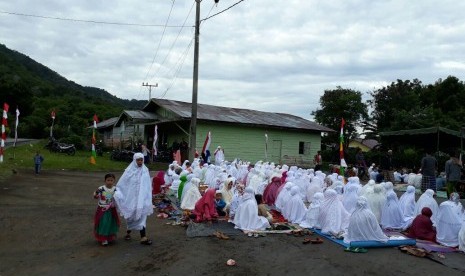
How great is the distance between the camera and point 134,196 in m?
7.97

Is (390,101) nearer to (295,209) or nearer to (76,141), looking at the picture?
(76,141)

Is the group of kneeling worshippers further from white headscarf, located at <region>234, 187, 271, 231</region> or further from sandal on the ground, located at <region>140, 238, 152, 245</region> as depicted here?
sandal on the ground, located at <region>140, 238, 152, 245</region>

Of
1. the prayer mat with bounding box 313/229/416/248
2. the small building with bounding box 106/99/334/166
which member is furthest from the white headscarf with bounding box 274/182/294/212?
the small building with bounding box 106/99/334/166

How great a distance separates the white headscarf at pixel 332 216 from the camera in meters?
9.29

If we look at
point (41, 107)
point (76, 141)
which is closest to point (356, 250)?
point (76, 141)

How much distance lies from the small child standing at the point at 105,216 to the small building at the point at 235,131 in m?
17.8

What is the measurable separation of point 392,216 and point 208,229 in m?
4.53

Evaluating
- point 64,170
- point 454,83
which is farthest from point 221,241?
point 454,83

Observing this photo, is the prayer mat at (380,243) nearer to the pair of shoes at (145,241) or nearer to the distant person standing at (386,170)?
the pair of shoes at (145,241)

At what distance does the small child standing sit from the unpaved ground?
0.23 metres

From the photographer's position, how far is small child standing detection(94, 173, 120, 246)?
7879 mm

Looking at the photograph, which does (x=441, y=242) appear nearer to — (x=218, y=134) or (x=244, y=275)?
(x=244, y=275)

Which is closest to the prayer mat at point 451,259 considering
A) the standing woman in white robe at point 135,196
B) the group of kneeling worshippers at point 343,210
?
the group of kneeling worshippers at point 343,210

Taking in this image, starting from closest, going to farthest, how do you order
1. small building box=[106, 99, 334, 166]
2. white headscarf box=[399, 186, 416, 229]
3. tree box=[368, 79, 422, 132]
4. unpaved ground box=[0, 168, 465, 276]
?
unpaved ground box=[0, 168, 465, 276], white headscarf box=[399, 186, 416, 229], small building box=[106, 99, 334, 166], tree box=[368, 79, 422, 132]
